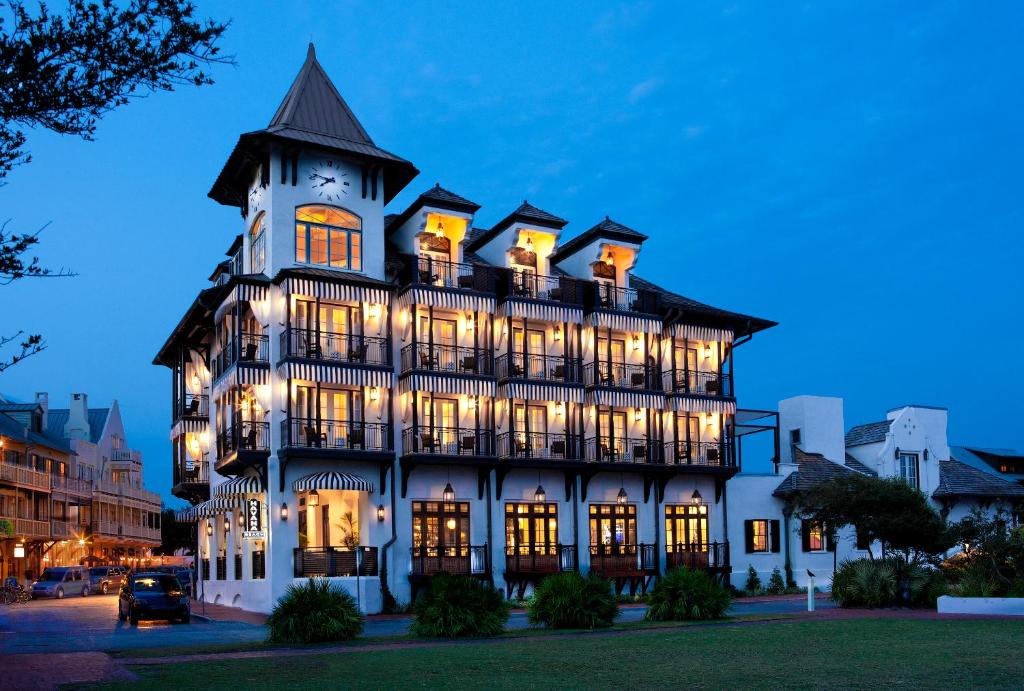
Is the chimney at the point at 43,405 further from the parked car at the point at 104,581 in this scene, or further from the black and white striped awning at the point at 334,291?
the black and white striped awning at the point at 334,291

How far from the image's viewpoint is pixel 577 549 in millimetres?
44250

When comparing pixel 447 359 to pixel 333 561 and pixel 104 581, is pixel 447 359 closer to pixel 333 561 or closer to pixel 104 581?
pixel 333 561

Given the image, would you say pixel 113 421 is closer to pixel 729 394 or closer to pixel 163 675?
pixel 729 394

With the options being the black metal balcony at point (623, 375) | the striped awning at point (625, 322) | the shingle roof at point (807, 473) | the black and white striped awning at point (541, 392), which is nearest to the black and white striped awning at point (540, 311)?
the striped awning at point (625, 322)

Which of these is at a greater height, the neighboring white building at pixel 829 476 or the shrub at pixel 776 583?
the neighboring white building at pixel 829 476

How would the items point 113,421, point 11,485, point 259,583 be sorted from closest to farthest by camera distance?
point 259,583 < point 11,485 < point 113,421

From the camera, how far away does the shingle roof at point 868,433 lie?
54.8 m

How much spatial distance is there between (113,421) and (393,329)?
6248 cm

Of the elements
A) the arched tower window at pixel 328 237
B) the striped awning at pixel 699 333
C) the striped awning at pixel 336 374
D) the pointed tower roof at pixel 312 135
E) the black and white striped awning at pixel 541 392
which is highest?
the pointed tower roof at pixel 312 135

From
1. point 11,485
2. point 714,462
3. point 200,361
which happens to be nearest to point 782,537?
point 714,462

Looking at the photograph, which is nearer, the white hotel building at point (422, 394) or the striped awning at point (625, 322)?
the white hotel building at point (422, 394)

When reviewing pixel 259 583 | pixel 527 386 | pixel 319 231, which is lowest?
pixel 259 583

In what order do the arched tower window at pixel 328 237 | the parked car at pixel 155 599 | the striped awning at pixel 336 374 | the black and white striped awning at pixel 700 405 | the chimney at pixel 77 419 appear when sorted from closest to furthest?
the parked car at pixel 155 599 < the striped awning at pixel 336 374 < the arched tower window at pixel 328 237 < the black and white striped awning at pixel 700 405 < the chimney at pixel 77 419

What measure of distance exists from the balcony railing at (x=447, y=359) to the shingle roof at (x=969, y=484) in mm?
24559
